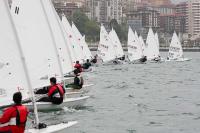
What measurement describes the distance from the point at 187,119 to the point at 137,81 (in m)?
17.4

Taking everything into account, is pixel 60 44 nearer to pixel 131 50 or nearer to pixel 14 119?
pixel 14 119

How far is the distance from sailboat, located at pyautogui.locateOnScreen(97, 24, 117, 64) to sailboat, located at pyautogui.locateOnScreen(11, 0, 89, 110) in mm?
35013

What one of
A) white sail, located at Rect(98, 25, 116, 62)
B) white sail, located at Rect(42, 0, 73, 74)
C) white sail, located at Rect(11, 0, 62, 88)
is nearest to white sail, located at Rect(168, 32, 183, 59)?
white sail, located at Rect(98, 25, 116, 62)

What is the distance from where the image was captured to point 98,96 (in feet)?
82.7

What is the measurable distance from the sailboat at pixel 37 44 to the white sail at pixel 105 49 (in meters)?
35.0

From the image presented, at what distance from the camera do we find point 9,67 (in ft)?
39.0

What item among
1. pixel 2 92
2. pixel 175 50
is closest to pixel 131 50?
pixel 175 50

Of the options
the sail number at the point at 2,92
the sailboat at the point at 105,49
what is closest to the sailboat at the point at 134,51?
the sailboat at the point at 105,49

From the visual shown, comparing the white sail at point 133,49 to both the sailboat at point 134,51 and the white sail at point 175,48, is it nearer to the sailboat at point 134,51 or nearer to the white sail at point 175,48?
the sailboat at point 134,51

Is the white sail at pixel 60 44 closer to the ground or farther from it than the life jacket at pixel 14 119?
farther from it

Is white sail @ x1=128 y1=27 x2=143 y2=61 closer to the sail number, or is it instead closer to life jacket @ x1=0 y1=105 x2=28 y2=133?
the sail number

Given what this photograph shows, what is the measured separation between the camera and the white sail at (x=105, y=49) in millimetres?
53969

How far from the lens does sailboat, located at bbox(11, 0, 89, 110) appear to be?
1537 cm

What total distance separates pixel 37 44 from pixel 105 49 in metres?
37.4
